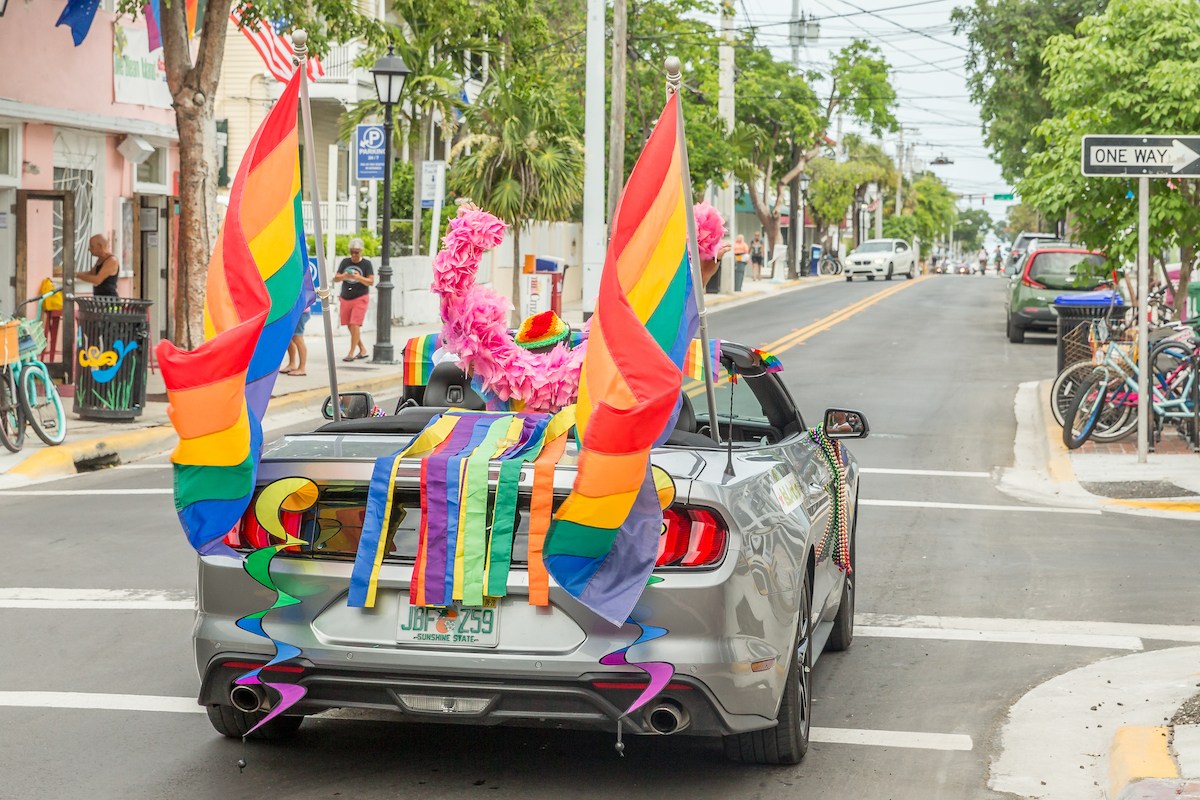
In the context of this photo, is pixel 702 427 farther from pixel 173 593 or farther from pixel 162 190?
pixel 162 190

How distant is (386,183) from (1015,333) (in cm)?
1325

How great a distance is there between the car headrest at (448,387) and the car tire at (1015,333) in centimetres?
2544

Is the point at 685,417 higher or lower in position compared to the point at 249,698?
higher

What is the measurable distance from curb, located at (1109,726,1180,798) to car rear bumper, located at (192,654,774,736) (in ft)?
4.46

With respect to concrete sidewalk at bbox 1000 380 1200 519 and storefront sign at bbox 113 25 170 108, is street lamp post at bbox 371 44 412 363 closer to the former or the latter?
storefront sign at bbox 113 25 170 108

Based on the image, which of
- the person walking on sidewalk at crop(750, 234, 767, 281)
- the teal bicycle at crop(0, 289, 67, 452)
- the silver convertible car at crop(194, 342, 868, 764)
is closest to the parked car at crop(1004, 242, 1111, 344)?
the teal bicycle at crop(0, 289, 67, 452)

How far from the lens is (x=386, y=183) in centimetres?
2377

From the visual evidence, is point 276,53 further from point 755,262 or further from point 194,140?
point 755,262

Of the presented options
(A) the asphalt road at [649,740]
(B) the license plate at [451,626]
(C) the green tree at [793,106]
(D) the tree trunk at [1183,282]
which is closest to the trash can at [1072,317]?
(D) the tree trunk at [1183,282]

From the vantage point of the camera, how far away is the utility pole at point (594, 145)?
2786cm

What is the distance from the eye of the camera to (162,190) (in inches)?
925

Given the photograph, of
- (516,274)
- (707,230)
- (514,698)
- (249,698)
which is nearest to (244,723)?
(249,698)

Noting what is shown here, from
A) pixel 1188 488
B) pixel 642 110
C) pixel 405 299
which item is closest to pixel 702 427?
pixel 1188 488

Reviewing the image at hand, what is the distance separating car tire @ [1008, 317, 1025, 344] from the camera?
30.7 metres
